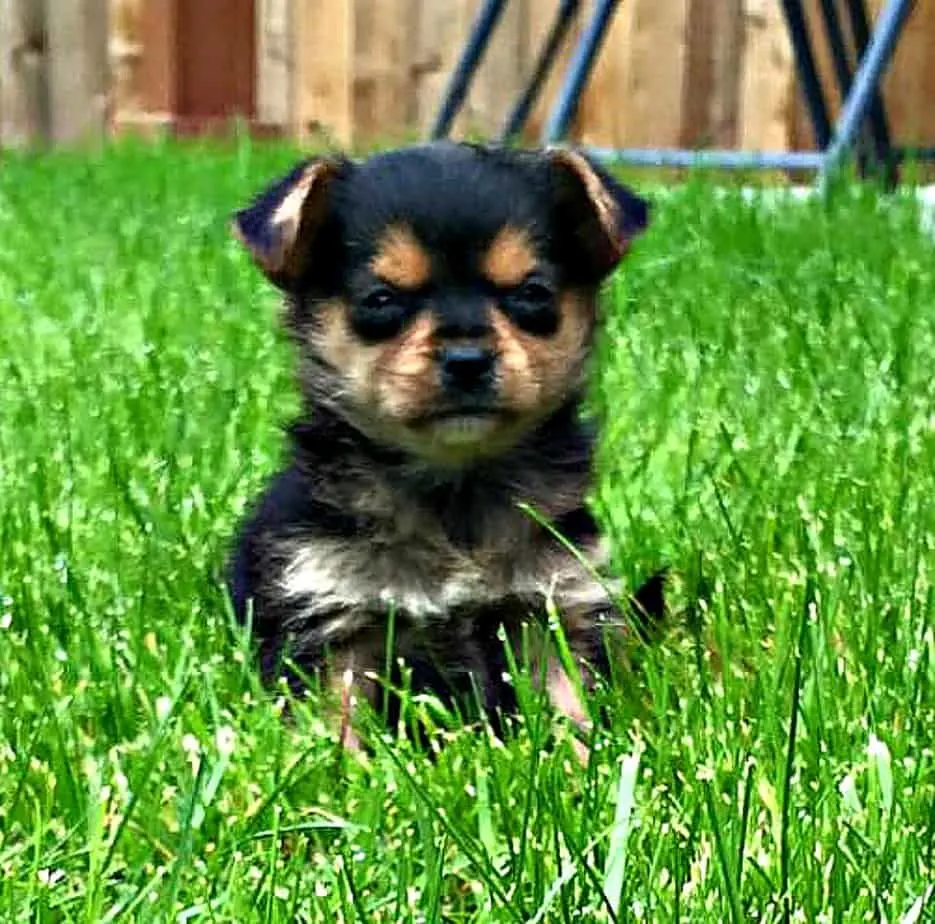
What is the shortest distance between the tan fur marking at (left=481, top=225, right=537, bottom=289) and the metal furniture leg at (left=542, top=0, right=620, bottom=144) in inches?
149

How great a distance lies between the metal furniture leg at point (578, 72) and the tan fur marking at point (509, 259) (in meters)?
3.78

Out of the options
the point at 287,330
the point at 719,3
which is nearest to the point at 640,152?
the point at 719,3

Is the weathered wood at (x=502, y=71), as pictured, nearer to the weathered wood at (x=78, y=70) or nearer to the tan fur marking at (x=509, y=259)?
the weathered wood at (x=78, y=70)

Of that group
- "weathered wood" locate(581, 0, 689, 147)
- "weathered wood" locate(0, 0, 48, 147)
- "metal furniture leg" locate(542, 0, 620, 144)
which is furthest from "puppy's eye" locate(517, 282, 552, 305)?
"weathered wood" locate(0, 0, 48, 147)

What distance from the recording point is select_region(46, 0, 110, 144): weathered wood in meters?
9.78

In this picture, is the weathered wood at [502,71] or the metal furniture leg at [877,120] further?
the weathered wood at [502,71]

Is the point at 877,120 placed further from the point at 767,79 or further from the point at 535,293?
the point at 535,293

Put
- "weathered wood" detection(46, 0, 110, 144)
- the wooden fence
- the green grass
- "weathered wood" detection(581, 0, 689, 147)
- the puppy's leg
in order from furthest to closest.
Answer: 1. "weathered wood" detection(46, 0, 110, 144)
2. "weathered wood" detection(581, 0, 689, 147)
3. the wooden fence
4. the puppy's leg
5. the green grass

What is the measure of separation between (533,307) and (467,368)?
161 mm

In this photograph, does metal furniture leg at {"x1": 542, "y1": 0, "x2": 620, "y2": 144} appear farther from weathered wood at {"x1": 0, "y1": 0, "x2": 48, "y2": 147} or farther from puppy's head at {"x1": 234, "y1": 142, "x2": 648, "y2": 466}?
weathered wood at {"x1": 0, "y1": 0, "x2": 48, "y2": 147}

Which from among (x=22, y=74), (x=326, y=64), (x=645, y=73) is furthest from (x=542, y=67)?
(x=22, y=74)

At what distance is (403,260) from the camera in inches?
97.0

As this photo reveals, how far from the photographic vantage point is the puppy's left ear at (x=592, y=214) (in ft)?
8.48

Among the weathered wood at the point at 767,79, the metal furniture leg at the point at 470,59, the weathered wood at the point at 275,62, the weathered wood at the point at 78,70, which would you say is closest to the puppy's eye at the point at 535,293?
the metal furniture leg at the point at 470,59
